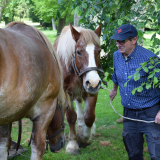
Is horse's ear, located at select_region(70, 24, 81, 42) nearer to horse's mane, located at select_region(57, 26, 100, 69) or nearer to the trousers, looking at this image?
horse's mane, located at select_region(57, 26, 100, 69)

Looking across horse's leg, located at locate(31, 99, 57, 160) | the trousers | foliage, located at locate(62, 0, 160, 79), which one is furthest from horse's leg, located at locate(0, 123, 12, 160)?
foliage, located at locate(62, 0, 160, 79)

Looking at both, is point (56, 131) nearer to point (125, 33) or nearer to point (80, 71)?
point (80, 71)

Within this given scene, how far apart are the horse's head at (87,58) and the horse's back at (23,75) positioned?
28.9 inches

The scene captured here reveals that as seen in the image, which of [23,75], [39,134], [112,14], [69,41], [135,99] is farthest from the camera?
[112,14]

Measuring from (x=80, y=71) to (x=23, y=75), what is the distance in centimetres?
154

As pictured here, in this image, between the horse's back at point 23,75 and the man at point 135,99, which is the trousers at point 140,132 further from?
the horse's back at point 23,75

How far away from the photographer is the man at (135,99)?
2.73 m

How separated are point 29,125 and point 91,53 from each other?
9.00 ft

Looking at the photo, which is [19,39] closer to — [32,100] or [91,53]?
[32,100]

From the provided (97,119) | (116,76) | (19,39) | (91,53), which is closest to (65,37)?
(91,53)

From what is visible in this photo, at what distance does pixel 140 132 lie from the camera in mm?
2914

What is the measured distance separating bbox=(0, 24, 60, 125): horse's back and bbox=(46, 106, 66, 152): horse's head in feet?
1.09

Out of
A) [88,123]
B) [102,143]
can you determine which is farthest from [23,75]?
[102,143]

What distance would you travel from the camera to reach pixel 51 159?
12.3 ft
